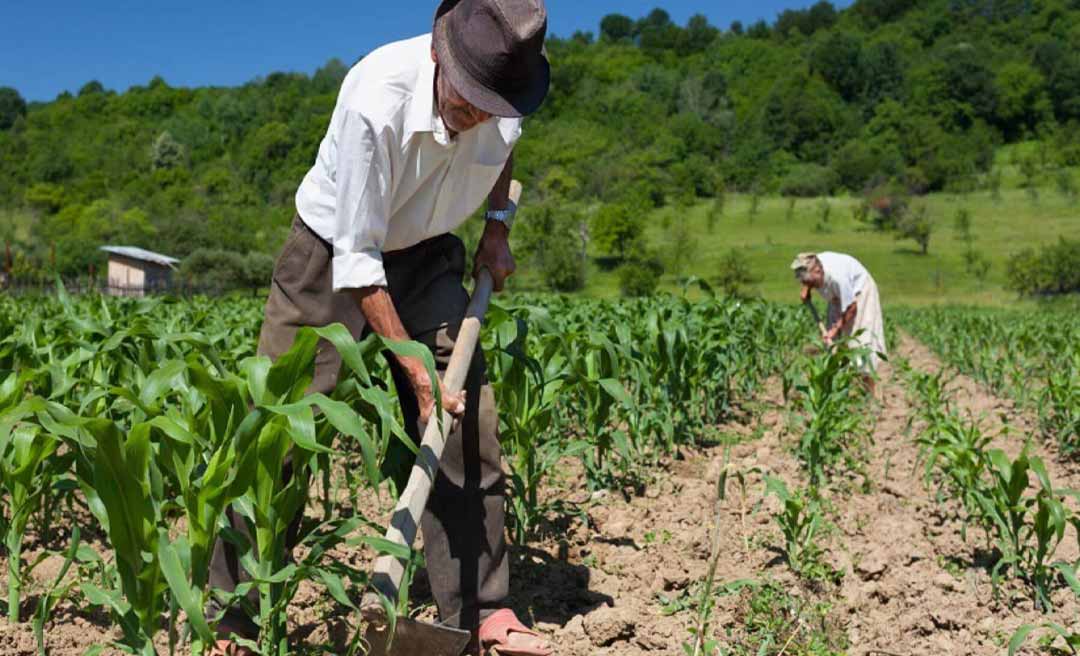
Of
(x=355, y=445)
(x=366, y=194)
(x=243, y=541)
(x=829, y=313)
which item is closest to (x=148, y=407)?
(x=243, y=541)

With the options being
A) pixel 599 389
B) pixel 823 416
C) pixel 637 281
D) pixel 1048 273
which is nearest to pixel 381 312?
pixel 599 389

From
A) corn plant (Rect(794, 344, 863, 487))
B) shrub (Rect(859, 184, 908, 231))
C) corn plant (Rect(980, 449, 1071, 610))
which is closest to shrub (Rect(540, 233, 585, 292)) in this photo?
shrub (Rect(859, 184, 908, 231))

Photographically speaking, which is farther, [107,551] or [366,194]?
[107,551]

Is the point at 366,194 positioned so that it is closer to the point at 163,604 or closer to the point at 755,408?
the point at 163,604

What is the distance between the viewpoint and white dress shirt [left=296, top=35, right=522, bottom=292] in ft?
7.53

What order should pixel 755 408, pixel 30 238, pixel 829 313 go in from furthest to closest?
1. pixel 30 238
2. pixel 829 313
3. pixel 755 408

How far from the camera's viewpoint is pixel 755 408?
7328mm

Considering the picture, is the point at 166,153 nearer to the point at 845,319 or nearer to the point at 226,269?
the point at 226,269

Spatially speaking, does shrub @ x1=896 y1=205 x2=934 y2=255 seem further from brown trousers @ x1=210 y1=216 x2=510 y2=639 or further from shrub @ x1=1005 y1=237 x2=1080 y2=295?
brown trousers @ x1=210 y1=216 x2=510 y2=639

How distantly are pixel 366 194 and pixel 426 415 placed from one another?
612 mm

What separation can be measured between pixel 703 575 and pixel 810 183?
253ft

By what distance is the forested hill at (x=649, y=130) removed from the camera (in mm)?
73312

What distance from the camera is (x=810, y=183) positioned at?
2985 inches

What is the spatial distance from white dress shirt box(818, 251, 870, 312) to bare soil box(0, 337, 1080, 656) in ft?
11.7
